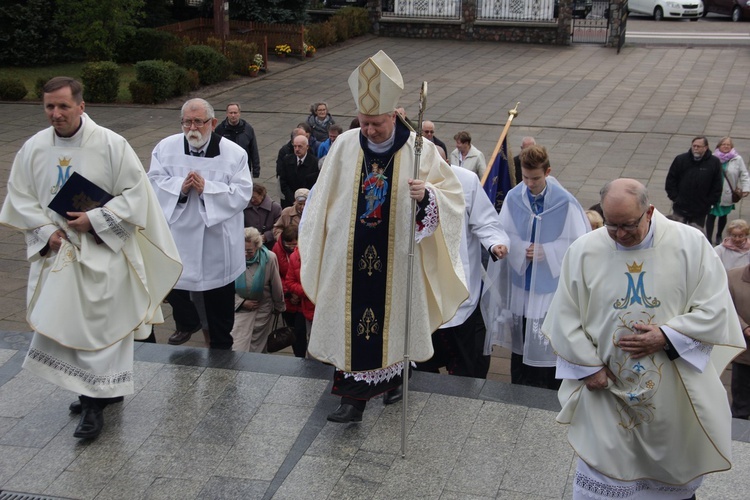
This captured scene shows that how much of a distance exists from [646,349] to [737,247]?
12.8ft

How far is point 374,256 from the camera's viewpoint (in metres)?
5.54

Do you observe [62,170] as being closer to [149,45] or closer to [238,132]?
[238,132]

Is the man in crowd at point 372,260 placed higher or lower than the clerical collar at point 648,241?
lower

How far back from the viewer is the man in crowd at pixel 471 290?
614 centimetres

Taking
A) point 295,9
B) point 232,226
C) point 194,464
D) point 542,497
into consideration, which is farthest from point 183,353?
point 295,9

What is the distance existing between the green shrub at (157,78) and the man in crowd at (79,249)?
46.1 ft

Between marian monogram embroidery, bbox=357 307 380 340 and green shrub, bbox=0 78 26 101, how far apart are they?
15992mm

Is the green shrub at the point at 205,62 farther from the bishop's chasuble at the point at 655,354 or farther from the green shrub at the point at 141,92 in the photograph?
the bishop's chasuble at the point at 655,354

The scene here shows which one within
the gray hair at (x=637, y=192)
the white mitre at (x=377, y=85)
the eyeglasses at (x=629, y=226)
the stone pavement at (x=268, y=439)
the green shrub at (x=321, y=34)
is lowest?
the stone pavement at (x=268, y=439)

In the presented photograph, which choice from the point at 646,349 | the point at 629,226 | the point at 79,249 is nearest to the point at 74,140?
the point at 79,249

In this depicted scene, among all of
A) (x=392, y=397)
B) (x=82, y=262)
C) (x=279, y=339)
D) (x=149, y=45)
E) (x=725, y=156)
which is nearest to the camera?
(x=82, y=262)

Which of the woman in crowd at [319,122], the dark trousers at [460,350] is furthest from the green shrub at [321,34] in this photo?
the dark trousers at [460,350]

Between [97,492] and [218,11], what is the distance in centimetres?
1983

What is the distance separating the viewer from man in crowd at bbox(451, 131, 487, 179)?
997 cm
